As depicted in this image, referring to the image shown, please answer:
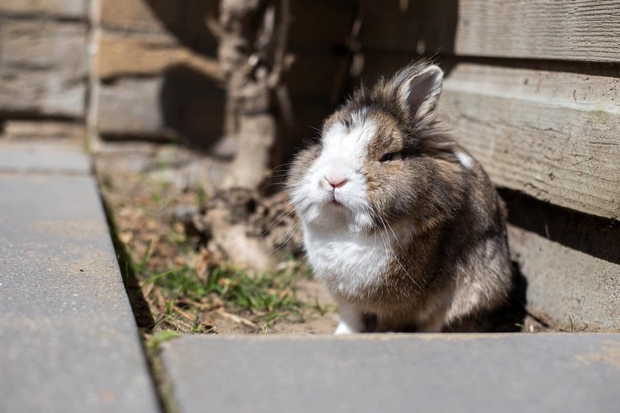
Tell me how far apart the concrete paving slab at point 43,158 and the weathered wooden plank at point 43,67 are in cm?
25

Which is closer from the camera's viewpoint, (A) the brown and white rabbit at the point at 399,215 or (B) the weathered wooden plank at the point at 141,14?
(A) the brown and white rabbit at the point at 399,215

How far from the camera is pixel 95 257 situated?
8.36 feet

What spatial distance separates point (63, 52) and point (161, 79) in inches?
29.7

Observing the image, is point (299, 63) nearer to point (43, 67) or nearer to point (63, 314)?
point (43, 67)

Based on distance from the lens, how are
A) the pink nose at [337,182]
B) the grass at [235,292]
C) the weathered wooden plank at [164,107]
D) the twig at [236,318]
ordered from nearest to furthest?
1. the pink nose at [337,182]
2. the twig at [236,318]
3. the grass at [235,292]
4. the weathered wooden plank at [164,107]

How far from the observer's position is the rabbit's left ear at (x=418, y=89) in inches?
100

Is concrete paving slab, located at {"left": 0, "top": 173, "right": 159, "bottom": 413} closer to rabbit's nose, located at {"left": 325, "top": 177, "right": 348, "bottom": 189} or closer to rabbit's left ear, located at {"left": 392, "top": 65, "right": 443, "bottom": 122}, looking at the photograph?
rabbit's nose, located at {"left": 325, "top": 177, "right": 348, "bottom": 189}

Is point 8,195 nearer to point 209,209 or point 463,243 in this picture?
point 209,209

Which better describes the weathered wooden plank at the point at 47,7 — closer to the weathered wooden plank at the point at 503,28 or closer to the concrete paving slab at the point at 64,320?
the concrete paving slab at the point at 64,320

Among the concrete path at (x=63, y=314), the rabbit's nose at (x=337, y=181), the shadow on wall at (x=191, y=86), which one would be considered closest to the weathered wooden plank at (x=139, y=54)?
the shadow on wall at (x=191, y=86)

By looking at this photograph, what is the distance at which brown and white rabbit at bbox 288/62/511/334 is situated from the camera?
2412 mm

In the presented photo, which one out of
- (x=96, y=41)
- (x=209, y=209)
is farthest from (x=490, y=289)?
(x=96, y=41)

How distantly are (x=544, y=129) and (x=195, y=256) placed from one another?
1.88 meters

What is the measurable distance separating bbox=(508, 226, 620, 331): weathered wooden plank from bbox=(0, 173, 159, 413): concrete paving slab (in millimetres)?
1791
